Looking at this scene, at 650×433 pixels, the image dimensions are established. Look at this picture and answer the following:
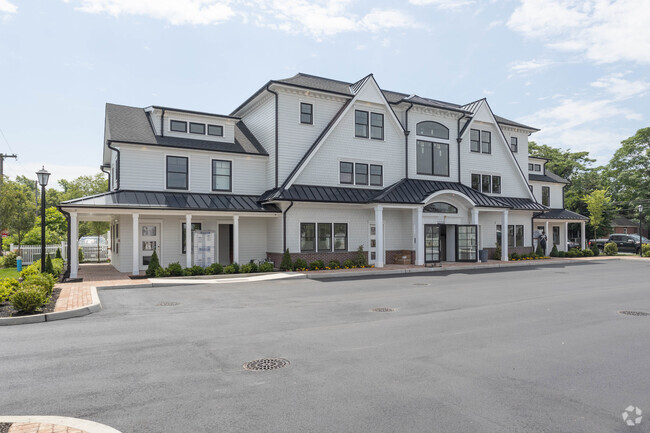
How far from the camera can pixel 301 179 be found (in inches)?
926

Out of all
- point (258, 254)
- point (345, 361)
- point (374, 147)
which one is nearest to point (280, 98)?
point (374, 147)

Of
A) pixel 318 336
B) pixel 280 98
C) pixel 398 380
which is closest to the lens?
pixel 398 380

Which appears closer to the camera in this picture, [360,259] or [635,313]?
[635,313]

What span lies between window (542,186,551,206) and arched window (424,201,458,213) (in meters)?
14.6

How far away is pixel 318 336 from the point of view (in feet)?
27.7

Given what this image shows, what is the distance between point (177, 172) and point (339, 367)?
18.0 m

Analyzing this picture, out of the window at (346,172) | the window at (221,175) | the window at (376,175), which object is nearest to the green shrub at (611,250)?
the window at (376,175)

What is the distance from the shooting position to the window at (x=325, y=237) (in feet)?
78.1

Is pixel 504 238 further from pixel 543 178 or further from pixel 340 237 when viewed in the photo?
pixel 340 237

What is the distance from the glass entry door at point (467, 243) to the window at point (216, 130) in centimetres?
1624

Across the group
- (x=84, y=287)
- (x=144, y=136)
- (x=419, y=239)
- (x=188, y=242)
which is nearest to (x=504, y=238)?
(x=419, y=239)

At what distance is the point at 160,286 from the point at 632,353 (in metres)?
15.1

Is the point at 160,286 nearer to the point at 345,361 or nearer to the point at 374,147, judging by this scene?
the point at 345,361

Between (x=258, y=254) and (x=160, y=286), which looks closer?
(x=160, y=286)
